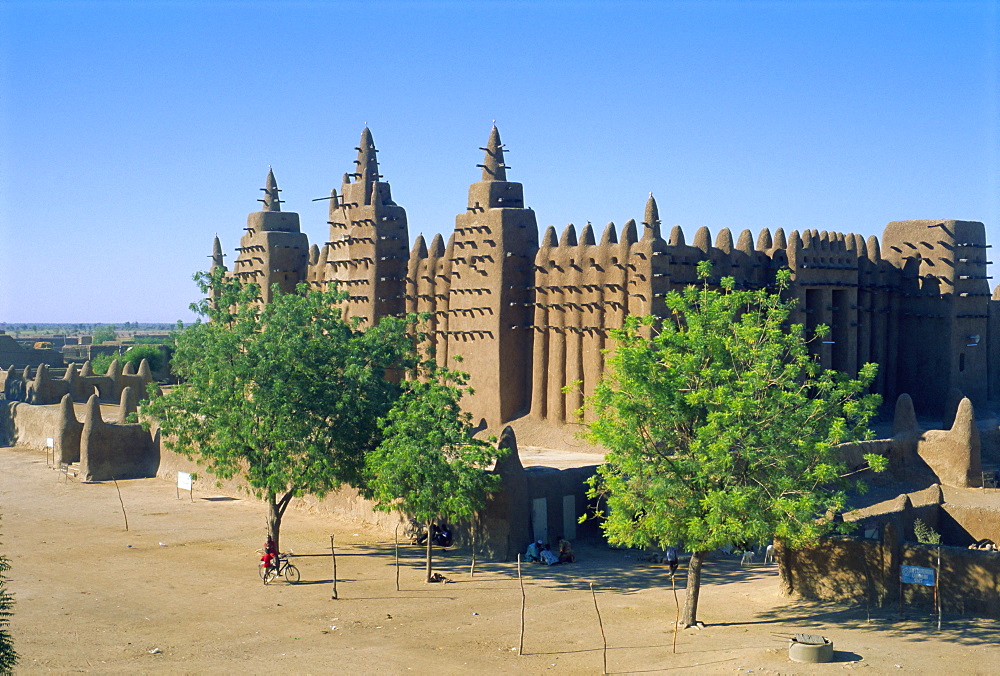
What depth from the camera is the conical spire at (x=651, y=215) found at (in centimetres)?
3198

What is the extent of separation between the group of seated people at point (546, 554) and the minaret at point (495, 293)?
11442 millimetres

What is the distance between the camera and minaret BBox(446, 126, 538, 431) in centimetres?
3522

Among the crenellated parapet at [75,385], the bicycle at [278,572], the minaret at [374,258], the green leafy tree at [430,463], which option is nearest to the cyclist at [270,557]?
the bicycle at [278,572]

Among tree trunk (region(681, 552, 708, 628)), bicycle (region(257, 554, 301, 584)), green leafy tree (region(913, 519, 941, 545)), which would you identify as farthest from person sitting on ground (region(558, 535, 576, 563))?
green leafy tree (region(913, 519, 941, 545))

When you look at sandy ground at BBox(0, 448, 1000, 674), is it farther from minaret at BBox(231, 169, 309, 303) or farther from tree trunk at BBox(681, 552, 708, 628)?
minaret at BBox(231, 169, 309, 303)

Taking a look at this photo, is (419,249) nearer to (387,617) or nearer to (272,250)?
(272,250)

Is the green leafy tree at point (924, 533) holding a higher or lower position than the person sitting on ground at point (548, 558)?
higher

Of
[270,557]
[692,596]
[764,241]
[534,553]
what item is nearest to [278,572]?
[270,557]

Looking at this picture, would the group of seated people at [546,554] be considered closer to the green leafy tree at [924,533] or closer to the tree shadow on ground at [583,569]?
the tree shadow on ground at [583,569]

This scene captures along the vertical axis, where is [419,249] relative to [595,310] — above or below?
above

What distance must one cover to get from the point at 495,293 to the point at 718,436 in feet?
60.3

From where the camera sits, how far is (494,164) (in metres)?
36.6

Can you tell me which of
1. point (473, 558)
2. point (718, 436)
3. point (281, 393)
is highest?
point (281, 393)

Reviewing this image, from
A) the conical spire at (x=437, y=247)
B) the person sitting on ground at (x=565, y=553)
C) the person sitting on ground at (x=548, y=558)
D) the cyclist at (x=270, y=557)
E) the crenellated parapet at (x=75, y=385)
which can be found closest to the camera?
the cyclist at (x=270, y=557)
